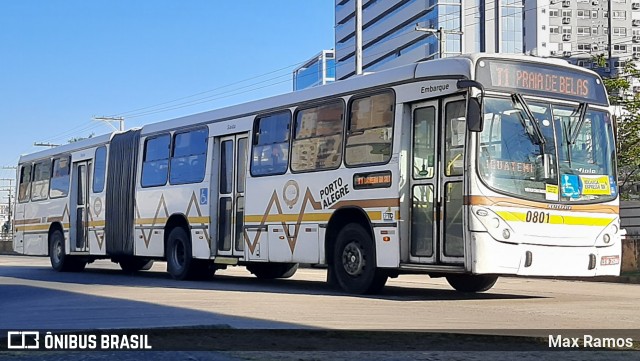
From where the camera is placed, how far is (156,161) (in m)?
20.5

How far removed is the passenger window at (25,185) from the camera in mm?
26578

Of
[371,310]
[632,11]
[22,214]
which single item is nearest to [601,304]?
[371,310]

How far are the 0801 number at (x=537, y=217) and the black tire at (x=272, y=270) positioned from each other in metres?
7.30

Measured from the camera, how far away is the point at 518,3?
10362cm

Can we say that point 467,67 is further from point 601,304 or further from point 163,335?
point 163,335

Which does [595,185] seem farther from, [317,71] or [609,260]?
[317,71]

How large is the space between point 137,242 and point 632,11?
122 metres

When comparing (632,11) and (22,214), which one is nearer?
(22,214)

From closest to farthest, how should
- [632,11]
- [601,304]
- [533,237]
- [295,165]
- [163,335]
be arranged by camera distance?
[163,335], [533,237], [601,304], [295,165], [632,11]

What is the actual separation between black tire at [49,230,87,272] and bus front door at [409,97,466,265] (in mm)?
13417

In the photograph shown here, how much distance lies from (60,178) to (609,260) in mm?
16084

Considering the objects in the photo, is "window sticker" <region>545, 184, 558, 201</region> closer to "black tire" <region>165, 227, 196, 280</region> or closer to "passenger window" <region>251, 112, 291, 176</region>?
"passenger window" <region>251, 112, 291, 176</region>

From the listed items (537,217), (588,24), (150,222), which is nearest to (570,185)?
(537,217)

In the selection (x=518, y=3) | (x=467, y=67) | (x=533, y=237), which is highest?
(x=518, y=3)
